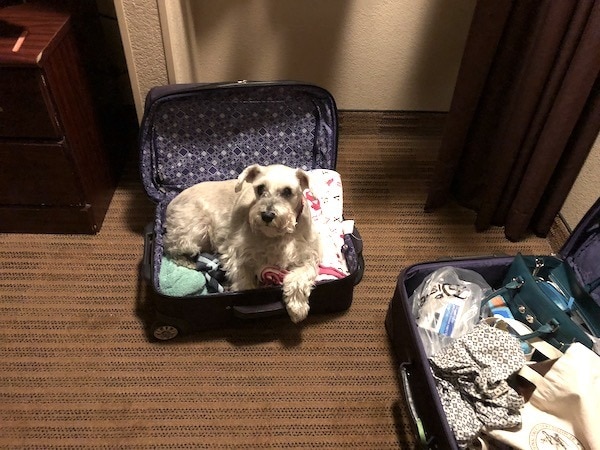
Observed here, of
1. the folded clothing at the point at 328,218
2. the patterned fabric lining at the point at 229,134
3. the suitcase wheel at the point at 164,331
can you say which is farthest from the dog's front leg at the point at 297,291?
the patterned fabric lining at the point at 229,134

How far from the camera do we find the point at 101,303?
1.68 meters

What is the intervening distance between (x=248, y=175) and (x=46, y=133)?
0.65m

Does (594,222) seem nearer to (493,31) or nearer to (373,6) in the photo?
(493,31)

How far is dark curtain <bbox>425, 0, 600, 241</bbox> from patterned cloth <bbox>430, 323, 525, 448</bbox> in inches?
26.0

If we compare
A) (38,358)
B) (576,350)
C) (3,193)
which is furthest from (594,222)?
(3,193)

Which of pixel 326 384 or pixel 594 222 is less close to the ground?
pixel 594 222

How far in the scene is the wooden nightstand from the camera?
1477 millimetres

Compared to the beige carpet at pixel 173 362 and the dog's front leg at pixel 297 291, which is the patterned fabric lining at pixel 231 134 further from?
the dog's front leg at pixel 297 291

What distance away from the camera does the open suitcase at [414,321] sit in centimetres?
124

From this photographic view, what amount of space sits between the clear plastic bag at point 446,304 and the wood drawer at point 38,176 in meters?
1.17

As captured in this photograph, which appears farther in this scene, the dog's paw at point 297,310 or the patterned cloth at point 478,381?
the dog's paw at point 297,310

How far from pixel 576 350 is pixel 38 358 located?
1487 mm

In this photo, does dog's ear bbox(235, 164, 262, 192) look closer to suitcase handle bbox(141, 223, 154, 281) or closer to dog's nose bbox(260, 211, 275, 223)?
dog's nose bbox(260, 211, 275, 223)

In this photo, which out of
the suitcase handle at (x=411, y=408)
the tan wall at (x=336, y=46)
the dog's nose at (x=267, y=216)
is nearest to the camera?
the suitcase handle at (x=411, y=408)
